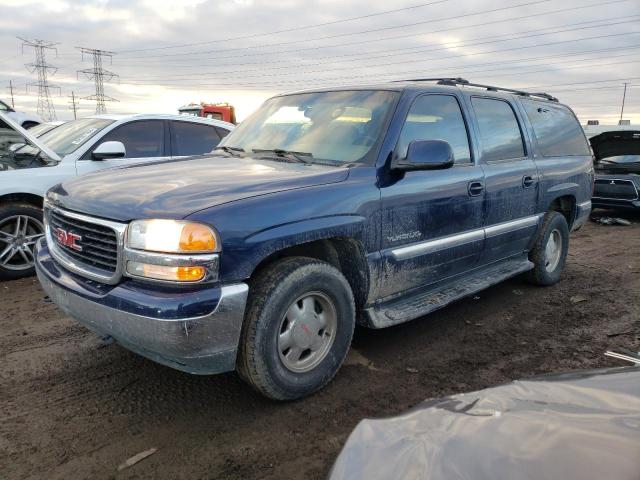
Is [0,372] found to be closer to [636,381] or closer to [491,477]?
[491,477]

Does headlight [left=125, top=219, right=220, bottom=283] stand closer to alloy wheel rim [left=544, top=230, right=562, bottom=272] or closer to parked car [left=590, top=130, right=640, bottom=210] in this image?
alloy wheel rim [left=544, top=230, right=562, bottom=272]

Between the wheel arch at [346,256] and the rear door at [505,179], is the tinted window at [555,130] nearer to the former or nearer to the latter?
the rear door at [505,179]

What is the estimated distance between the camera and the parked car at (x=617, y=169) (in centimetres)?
1041

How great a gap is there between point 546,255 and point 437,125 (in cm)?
235

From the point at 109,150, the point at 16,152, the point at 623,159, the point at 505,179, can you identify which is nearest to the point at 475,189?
the point at 505,179

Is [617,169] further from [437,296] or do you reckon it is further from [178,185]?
[178,185]

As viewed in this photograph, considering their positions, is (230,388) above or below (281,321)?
below

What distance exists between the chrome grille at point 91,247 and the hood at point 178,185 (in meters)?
0.06

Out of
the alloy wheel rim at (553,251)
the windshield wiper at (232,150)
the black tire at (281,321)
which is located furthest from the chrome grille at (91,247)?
the alloy wheel rim at (553,251)

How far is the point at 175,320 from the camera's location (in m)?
2.45

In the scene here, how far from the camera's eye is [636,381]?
5.32ft

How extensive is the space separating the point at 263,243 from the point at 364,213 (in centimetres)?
81

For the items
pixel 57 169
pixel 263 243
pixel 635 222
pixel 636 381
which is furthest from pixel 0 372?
pixel 635 222

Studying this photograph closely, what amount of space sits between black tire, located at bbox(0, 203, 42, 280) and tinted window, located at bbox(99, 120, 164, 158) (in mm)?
1250
